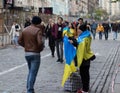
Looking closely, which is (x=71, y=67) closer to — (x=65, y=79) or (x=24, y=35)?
(x=65, y=79)

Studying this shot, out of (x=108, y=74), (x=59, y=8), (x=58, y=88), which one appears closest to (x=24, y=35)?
(x=58, y=88)

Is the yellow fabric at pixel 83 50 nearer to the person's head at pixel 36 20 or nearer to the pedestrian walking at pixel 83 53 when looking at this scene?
the pedestrian walking at pixel 83 53

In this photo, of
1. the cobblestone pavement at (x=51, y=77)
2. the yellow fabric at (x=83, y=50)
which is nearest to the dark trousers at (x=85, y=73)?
the yellow fabric at (x=83, y=50)

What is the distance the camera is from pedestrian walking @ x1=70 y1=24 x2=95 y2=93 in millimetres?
9984

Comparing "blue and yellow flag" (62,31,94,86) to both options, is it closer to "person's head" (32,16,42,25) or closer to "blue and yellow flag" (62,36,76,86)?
"blue and yellow flag" (62,36,76,86)

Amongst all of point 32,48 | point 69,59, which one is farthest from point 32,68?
point 69,59

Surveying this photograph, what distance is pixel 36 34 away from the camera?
9898mm

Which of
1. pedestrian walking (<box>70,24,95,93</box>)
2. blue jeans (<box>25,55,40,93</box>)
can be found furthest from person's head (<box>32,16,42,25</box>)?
pedestrian walking (<box>70,24,95,93</box>)

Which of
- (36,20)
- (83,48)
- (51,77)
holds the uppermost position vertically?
(36,20)

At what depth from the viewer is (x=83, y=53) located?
10.0 m

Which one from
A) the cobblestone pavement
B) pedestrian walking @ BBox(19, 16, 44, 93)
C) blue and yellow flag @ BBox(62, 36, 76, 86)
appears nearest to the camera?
pedestrian walking @ BBox(19, 16, 44, 93)

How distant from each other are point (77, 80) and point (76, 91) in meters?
0.28

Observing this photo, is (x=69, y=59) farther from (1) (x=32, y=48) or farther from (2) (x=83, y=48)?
(1) (x=32, y=48)

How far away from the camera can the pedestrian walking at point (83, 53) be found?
9984 millimetres
